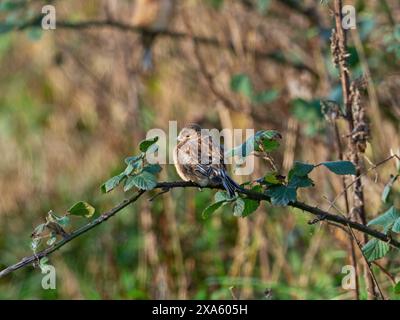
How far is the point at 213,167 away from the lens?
2.60 metres

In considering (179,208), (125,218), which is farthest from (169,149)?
(125,218)

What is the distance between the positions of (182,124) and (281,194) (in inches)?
131

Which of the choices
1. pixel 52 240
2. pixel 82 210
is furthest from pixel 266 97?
pixel 52 240

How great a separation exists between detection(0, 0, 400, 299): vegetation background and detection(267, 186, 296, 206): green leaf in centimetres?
127

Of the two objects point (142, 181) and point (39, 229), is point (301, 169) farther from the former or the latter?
point (39, 229)

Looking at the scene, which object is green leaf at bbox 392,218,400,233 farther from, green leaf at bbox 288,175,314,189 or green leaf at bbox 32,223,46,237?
green leaf at bbox 32,223,46,237

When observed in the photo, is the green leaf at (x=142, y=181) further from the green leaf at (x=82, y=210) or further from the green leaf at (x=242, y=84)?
the green leaf at (x=242, y=84)

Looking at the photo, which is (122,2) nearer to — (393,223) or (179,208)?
(179,208)

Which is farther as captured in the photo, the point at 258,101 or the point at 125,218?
the point at 125,218

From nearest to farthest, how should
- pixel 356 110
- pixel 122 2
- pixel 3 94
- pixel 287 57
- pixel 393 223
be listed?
pixel 393 223 → pixel 356 110 → pixel 287 57 → pixel 122 2 → pixel 3 94

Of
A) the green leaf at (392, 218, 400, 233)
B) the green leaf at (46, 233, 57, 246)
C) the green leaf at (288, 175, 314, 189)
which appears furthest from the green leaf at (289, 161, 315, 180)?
the green leaf at (46, 233, 57, 246)

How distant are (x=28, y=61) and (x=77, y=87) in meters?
0.76

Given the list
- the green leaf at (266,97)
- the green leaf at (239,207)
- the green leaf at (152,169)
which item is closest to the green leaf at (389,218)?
the green leaf at (239,207)

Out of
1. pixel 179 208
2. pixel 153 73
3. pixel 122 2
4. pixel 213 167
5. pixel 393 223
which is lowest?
pixel 393 223
